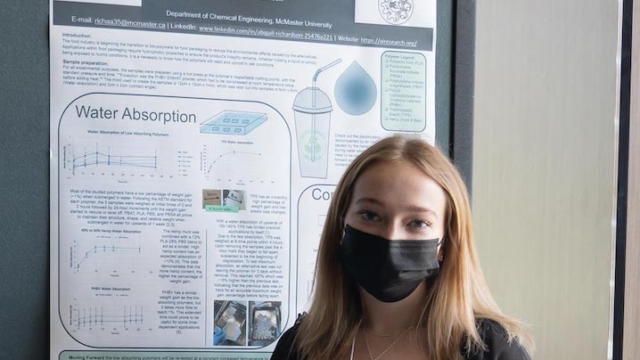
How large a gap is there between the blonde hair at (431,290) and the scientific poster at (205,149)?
14cm

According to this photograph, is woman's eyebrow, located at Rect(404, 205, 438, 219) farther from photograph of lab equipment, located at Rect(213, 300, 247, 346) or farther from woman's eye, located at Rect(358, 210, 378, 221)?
photograph of lab equipment, located at Rect(213, 300, 247, 346)

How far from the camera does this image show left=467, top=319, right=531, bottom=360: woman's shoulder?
1031 millimetres

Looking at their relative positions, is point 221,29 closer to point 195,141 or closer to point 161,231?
point 195,141

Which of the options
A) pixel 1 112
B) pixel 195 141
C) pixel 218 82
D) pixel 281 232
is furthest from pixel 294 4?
pixel 1 112

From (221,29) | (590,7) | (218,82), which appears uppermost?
(590,7)

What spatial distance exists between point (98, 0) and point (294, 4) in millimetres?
379

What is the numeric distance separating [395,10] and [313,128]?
301mm

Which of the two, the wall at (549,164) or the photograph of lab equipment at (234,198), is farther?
the wall at (549,164)

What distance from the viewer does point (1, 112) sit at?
1.21 metres

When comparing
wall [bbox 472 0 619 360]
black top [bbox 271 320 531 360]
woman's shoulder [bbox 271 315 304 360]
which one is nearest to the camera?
black top [bbox 271 320 531 360]

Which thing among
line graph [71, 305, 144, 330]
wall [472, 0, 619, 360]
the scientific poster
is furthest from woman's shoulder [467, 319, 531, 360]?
line graph [71, 305, 144, 330]

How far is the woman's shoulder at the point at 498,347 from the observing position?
103 centimetres

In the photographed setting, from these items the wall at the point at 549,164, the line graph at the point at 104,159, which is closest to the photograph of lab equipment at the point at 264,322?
the line graph at the point at 104,159

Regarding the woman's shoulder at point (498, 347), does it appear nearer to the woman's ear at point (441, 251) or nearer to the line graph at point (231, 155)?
the woman's ear at point (441, 251)
